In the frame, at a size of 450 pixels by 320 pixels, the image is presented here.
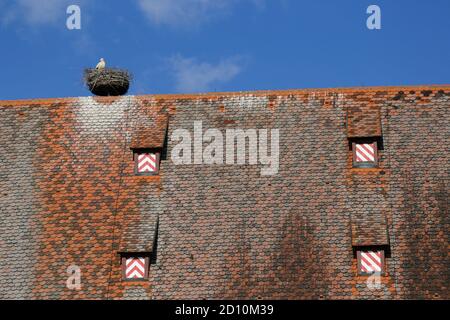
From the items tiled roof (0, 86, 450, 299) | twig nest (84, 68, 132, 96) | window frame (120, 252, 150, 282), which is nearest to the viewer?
tiled roof (0, 86, 450, 299)

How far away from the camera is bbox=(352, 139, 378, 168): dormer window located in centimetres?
3612

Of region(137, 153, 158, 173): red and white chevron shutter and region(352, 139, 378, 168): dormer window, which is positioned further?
region(137, 153, 158, 173): red and white chevron shutter

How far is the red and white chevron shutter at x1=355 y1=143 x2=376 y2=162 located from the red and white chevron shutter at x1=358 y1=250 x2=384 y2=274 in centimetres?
312

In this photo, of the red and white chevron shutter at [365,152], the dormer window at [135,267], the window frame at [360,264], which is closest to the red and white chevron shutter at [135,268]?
the dormer window at [135,267]

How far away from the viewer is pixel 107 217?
1400 inches

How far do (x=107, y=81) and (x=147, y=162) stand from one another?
4.14 m

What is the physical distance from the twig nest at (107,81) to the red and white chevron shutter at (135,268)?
7.12 metres

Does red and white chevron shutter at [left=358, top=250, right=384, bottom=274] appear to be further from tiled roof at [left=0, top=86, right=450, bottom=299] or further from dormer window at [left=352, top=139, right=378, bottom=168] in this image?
dormer window at [left=352, top=139, right=378, bottom=168]

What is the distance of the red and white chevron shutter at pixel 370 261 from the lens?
33812 mm

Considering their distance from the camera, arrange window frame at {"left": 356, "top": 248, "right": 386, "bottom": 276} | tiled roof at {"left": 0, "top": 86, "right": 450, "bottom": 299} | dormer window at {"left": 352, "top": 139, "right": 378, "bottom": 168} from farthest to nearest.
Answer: dormer window at {"left": 352, "top": 139, "right": 378, "bottom": 168} → tiled roof at {"left": 0, "top": 86, "right": 450, "bottom": 299} → window frame at {"left": 356, "top": 248, "right": 386, "bottom": 276}

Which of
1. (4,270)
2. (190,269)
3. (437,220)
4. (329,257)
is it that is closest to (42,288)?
(4,270)

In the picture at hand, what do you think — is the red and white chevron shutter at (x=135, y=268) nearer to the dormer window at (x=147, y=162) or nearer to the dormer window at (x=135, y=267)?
the dormer window at (x=135, y=267)

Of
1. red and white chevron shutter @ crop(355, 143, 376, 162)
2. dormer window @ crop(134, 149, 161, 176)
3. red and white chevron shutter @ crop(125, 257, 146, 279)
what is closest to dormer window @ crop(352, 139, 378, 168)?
red and white chevron shutter @ crop(355, 143, 376, 162)

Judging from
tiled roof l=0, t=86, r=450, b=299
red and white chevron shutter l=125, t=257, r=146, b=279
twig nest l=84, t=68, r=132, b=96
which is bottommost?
red and white chevron shutter l=125, t=257, r=146, b=279
